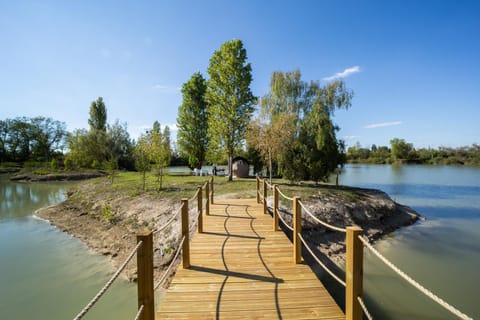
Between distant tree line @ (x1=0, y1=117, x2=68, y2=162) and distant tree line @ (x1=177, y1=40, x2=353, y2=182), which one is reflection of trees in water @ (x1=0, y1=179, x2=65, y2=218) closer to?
distant tree line @ (x1=177, y1=40, x2=353, y2=182)

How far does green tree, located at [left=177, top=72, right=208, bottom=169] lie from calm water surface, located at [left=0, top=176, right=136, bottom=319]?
14266 mm

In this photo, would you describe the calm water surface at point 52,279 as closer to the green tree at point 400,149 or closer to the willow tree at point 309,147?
the willow tree at point 309,147

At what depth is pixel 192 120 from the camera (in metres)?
22.7

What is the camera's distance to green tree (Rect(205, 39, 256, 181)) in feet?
49.7

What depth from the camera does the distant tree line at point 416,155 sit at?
2103 inches

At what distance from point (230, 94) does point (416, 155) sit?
2628 inches

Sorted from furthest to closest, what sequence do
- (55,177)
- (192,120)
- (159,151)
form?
(55,177), (192,120), (159,151)

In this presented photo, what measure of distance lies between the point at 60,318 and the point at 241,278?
164 inches

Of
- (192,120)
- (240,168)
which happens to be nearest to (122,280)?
(240,168)

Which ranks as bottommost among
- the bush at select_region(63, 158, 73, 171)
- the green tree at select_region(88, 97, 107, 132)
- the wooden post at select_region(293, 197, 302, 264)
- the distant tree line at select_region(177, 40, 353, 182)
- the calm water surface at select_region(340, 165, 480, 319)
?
the calm water surface at select_region(340, 165, 480, 319)

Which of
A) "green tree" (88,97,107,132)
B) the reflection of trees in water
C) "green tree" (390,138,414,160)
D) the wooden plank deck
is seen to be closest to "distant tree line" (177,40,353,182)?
the wooden plank deck

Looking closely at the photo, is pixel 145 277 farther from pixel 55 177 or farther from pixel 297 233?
pixel 55 177

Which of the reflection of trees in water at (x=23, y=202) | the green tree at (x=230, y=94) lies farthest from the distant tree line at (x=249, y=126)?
the reflection of trees in water at (x=23, y=202)

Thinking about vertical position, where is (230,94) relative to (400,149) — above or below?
above
